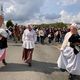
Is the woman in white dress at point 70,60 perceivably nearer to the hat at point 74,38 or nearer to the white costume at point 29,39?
the hat at point 74,38

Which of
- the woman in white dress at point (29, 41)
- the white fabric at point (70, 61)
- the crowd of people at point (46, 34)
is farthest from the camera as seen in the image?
the crowd of people at point (46, 34)

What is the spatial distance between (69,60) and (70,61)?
0.06m

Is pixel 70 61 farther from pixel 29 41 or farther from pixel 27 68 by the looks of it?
pixel 29 41

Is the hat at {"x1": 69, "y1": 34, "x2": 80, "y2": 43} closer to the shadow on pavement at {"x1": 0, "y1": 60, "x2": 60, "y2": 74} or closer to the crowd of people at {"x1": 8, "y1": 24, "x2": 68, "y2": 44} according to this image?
the shadow on pavement at {"x1": 0, "y1": 60, "x2": 60, "y2": 74}

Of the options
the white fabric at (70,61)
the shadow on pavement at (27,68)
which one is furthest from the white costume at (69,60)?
the shadow on pavement at (27,68)

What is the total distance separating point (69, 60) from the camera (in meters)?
11.6

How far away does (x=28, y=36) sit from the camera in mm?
15828

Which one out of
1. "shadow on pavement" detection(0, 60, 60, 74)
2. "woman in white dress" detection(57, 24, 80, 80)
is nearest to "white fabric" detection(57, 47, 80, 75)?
"woman in white dress" detection(57, 24, 80, 80)

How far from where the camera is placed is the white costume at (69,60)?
37.5 ft

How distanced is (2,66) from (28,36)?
193 centimetres

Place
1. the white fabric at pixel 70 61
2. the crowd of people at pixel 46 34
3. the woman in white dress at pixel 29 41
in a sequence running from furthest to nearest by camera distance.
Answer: the crowd of people at pixel 46 34, the woman in white dress at pixel 29 41, the white fabric at pixel 70 61

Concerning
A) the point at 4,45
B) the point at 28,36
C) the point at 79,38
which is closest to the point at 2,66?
the point at 4,45

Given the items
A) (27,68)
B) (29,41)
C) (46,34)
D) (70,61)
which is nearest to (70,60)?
(70,61)

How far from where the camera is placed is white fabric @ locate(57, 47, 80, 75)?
11.4 metres
